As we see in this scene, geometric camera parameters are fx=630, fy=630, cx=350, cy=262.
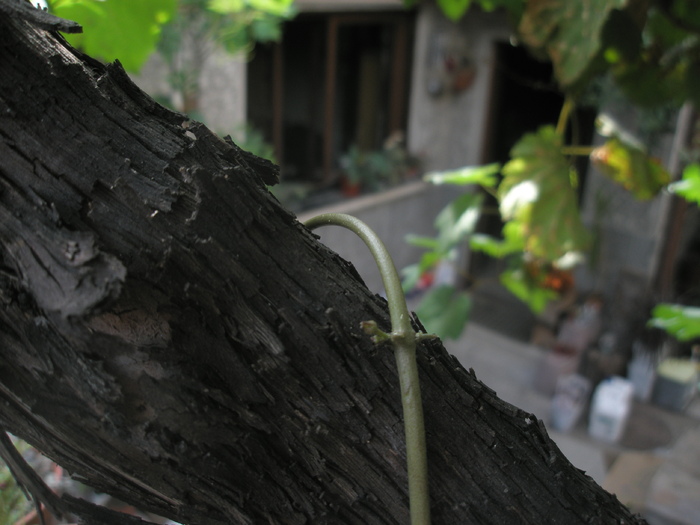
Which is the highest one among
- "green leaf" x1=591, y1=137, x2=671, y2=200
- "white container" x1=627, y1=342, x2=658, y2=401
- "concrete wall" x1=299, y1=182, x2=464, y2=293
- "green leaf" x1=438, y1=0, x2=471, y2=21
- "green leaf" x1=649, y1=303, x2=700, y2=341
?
"concrete wall" x1=299, y1=182, x2=464, y2=293

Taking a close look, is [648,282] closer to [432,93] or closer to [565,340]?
[565,340]

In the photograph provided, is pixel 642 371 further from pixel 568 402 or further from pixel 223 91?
pixel 223 91

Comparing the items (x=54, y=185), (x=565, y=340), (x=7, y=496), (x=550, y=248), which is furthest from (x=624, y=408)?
(x=54, y=185)

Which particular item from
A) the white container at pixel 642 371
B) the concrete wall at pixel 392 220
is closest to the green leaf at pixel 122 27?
the concrete wall at pixel 392 220

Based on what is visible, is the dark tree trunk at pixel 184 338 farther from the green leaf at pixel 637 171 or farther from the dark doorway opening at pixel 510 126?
the dark doorway opening at pixel 510 126

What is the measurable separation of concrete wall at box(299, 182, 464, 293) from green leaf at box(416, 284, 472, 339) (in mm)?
1626

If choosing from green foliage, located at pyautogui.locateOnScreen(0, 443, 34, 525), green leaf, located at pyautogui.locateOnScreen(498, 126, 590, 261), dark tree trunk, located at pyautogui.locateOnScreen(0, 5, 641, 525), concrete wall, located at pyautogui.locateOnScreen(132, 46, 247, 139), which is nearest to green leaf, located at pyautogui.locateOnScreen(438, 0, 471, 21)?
green leaf, located at pyautogui.locateOnScreen(498, 126, 590, 261)

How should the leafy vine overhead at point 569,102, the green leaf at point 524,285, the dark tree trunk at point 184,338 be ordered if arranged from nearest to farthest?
the dark tree trunk at point 184,338, the leafy vine overhead at point 569,102, the green leaf at point 524,285

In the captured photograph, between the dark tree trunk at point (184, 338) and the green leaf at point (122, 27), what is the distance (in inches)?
22.6

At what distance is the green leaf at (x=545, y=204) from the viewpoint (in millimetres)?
2115

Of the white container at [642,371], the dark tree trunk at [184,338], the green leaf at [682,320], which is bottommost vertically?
Result: the dark tree trunk at [184,338]

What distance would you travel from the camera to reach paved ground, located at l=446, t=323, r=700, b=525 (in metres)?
2.44

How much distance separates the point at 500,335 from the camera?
455cm

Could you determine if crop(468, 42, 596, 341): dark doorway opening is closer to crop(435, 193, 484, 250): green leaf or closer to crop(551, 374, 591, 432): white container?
crop(551, 374, 591, 432): white container
